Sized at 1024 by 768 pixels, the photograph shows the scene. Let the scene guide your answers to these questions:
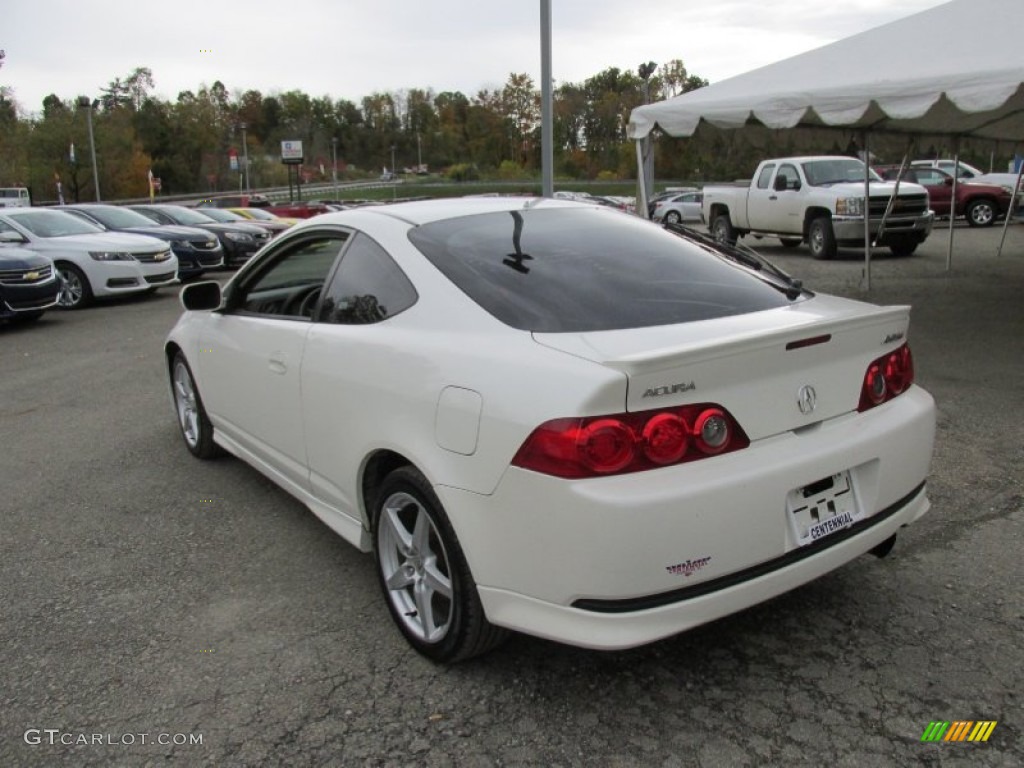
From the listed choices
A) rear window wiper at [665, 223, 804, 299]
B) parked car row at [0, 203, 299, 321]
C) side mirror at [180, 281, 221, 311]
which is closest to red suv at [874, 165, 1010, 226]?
parked car row at [0, 203, 299, 321]

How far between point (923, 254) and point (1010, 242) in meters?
3.31

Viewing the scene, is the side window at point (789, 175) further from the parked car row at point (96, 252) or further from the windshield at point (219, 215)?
the windshield at point (219, 215)

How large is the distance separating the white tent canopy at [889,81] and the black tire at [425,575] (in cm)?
630

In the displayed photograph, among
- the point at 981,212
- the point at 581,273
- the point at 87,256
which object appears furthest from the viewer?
the point at 981,212

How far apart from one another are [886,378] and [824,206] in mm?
14729

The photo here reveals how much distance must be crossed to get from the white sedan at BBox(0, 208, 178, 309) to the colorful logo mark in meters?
12.7

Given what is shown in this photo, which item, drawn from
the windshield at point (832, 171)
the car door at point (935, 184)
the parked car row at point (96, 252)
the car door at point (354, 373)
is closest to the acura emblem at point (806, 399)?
the car door at point (354, 373)

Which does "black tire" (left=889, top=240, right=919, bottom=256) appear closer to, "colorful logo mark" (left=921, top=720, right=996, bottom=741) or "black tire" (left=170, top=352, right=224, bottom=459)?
"black tire" (left=170, top=352, right=224, bottom=459)

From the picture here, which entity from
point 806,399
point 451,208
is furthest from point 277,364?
point 806,399

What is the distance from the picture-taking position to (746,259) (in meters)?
3.61

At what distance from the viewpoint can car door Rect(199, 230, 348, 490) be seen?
357 cm

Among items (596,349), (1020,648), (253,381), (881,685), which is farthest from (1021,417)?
(253,381)

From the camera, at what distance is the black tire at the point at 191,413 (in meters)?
4.88

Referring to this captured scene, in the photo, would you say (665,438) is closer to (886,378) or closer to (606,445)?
(606,445)
